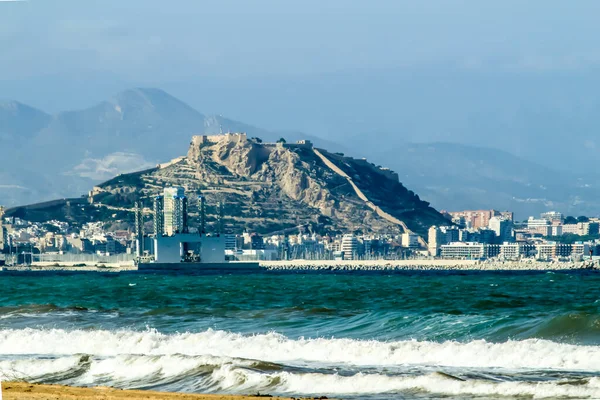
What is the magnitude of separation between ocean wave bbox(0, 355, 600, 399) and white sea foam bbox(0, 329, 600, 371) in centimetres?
248

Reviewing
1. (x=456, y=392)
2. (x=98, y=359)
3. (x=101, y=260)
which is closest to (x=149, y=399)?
(x=456, y=392)

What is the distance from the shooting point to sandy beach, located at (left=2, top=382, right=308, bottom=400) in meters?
16.8

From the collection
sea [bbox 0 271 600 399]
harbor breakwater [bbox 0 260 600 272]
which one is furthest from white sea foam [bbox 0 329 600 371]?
harbor breakwater [bbox 0 260 600 272]

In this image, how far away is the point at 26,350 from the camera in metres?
26.3

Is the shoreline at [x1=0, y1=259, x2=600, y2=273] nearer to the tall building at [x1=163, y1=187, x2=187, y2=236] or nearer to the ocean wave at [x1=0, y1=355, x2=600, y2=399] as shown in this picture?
the tall building at [x1=163, y1=187, x2=187, y2=236]

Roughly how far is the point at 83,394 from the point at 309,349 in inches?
286

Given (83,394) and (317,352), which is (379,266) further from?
(83,394)

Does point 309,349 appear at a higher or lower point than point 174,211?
lower

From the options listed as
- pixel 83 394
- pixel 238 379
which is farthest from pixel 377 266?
pixel 83 394

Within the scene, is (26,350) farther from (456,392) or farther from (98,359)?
(456,392)

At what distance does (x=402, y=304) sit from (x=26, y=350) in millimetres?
16998

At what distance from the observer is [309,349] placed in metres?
23.7

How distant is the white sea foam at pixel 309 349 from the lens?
21.4 m

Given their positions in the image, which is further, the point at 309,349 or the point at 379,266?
the point at 379,266
